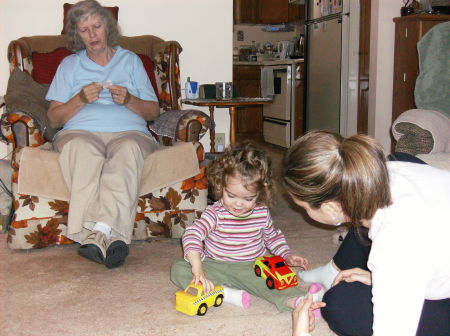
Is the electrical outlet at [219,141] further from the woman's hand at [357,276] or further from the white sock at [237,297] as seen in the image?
the woman's hand at [357,276]

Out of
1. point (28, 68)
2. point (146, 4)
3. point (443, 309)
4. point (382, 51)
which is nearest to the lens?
point (443, 309)

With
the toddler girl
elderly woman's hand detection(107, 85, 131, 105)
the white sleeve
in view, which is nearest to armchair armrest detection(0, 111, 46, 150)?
elderly woman's hand detection(107, 85, 131, 105)

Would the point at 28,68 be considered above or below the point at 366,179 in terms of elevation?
above

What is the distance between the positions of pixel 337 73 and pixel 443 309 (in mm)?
3925

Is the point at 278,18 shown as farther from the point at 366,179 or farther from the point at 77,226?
the point at 366,179

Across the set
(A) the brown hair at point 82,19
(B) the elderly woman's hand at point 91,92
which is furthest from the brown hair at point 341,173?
(A) the brown hair at point 82,19

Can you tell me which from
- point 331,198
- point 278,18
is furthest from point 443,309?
point 278,18

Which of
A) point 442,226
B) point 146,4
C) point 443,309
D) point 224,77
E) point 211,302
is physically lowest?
point 211,302

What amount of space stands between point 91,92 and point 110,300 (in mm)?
1052

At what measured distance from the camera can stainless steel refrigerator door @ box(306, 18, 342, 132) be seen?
4.95m

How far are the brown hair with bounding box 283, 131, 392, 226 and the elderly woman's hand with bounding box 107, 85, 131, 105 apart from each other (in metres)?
1.55

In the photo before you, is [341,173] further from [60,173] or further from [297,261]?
[60,173]

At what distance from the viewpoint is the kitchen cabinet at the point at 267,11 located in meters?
6.86

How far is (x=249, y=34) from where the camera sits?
7.11 m
